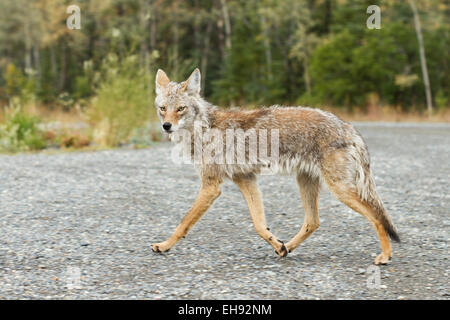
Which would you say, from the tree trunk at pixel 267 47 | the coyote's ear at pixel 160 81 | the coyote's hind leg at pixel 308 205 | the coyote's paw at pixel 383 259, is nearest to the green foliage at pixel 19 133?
the coyote's ear at pixel 160 81

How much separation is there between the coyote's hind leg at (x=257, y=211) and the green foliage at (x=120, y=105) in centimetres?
889

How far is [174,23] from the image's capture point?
145 ft

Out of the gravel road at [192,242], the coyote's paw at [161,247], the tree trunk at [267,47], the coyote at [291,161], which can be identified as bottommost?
the gravel road at [192,242]

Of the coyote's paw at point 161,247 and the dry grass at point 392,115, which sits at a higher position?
the dry grass at point 392,115

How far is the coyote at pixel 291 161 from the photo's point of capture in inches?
Result: 192

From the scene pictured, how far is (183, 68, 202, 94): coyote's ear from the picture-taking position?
549 cm

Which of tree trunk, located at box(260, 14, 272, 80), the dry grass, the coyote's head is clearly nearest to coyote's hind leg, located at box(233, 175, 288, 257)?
the coyote's head

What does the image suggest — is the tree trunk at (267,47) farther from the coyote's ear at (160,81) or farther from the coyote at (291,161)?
the coyote at (291,161)

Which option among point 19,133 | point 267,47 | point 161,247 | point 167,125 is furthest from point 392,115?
point 161,247

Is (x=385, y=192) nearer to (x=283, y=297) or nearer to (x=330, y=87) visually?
(x=283, y=297)

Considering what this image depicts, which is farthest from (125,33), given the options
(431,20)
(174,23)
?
(431,20)

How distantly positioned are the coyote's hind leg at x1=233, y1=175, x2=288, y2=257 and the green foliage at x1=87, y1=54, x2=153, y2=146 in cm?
889

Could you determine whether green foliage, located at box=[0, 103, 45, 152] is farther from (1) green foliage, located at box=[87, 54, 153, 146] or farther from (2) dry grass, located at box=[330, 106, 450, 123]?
(2) dry grass, located at box=[330, 106, 450, 123]

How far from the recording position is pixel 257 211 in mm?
5188
